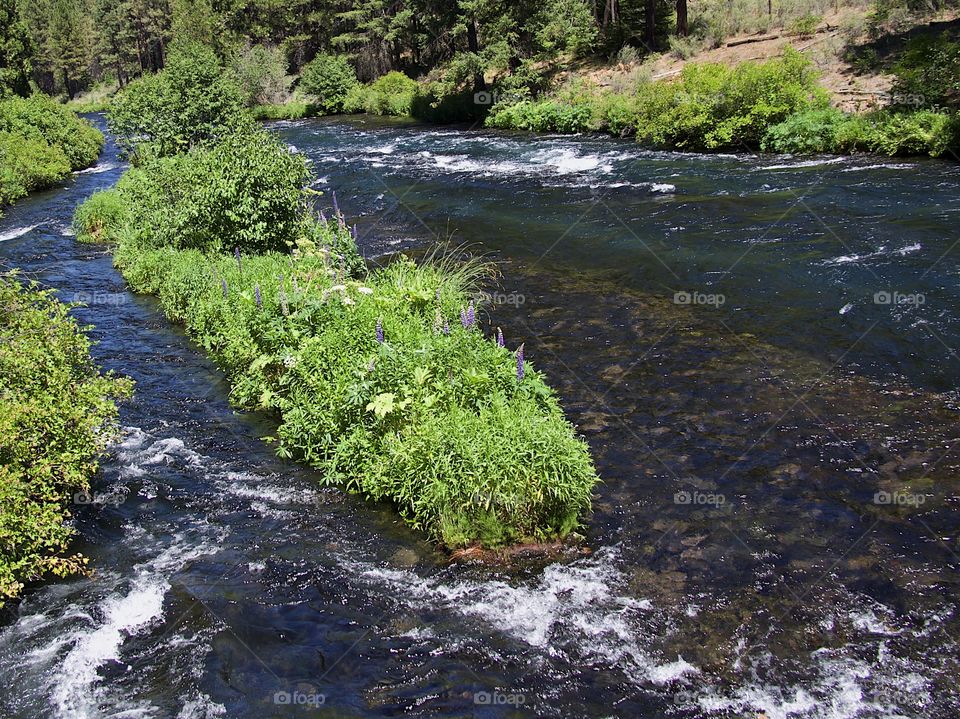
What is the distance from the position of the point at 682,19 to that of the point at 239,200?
102 feet

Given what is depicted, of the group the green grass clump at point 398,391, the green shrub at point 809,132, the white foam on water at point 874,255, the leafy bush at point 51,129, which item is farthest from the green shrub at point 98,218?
the green shrub at point 809,132

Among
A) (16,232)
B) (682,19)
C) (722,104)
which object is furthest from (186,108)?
(682,19)

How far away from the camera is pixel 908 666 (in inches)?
231

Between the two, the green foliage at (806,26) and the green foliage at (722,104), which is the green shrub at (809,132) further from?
the green foliage at (806,26)

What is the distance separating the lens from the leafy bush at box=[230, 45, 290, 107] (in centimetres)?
5944

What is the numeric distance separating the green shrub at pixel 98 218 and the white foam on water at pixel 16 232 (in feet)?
5.23

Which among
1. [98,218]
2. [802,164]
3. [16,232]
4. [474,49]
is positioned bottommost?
[802,164]

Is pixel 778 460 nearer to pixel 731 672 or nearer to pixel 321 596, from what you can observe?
pixel 731 672

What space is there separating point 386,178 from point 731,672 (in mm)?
22208

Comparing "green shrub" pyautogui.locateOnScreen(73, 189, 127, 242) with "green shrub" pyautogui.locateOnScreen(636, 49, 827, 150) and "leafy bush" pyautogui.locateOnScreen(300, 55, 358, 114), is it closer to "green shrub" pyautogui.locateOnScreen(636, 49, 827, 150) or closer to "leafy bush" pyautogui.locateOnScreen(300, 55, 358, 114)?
"green shrub" pyautogui.locateOnScreen(636, 49, 827, 150)

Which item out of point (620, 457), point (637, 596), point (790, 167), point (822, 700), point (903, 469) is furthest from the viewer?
point (790, 167)

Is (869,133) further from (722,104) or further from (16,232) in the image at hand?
(16,232)

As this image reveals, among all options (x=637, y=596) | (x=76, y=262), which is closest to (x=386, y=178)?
(x=76, y=262)

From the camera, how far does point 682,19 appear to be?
38594 millimetres
